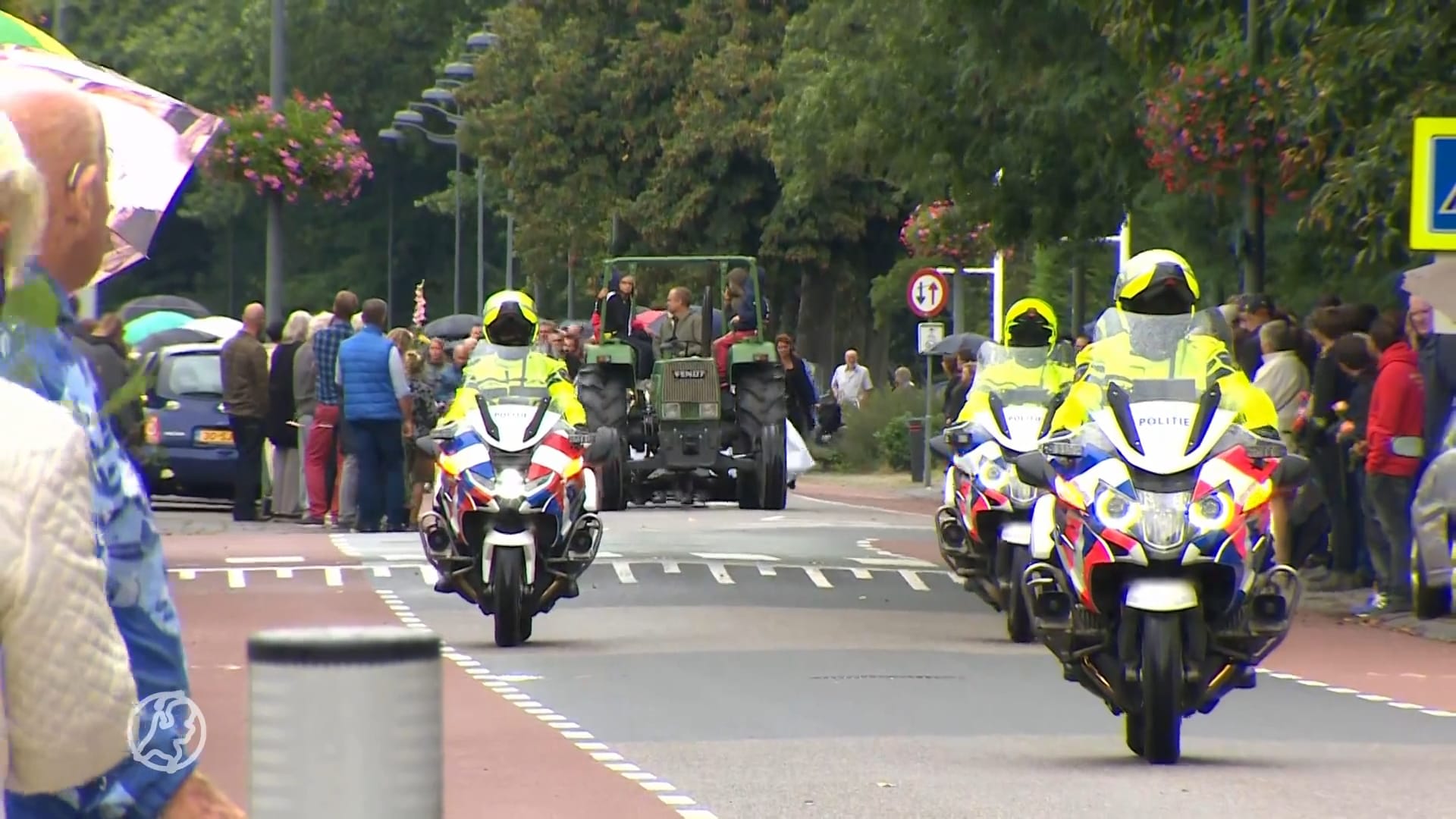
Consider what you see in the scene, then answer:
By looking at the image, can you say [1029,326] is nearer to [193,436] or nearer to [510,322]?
[510,322]

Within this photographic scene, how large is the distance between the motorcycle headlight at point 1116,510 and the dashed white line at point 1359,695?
2670 millimetres

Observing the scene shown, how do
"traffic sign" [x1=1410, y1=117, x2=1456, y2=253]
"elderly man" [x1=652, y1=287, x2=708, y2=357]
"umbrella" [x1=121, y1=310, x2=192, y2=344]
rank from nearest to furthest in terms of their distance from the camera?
"traffic sign" [x1=1410, y1=117, x2=1456, y2=253] < "elderly man" [x1=652, y1=287, x2=708, y2=357] < "umbrella" [x1=121, y1=310, x2=192, y2=344]

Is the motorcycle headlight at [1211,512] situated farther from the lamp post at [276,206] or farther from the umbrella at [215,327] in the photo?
the umbrella at [215,327]

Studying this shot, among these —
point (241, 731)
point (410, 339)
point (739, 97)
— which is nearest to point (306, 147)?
point (410, 339)

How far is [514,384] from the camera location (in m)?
15.8

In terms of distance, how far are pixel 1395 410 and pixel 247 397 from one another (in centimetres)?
1220

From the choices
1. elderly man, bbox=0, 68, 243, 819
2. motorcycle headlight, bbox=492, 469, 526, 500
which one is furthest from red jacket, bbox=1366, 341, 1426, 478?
elderly man, bbox=0, 68, 243, 819

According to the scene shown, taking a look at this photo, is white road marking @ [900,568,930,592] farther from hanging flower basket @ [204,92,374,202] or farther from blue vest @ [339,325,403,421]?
hanging flower basket @ [204,92,374,202]

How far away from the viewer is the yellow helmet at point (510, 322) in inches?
632

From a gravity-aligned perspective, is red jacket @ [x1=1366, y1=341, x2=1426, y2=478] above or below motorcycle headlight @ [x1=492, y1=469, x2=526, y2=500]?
above

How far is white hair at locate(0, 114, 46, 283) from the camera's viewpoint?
10.8ft

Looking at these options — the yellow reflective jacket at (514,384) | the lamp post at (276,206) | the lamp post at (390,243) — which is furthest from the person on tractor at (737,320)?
the lamp post at (390,243)

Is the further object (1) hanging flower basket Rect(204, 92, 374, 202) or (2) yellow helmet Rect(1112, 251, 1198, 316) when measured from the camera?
(1) hanging flower basket Rect(204, 92, 374, 202)

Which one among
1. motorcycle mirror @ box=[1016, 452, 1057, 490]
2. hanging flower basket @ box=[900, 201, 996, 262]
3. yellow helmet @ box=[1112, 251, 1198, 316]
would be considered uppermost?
hanging flower basket @ box=[900, 201, 996, 262]
